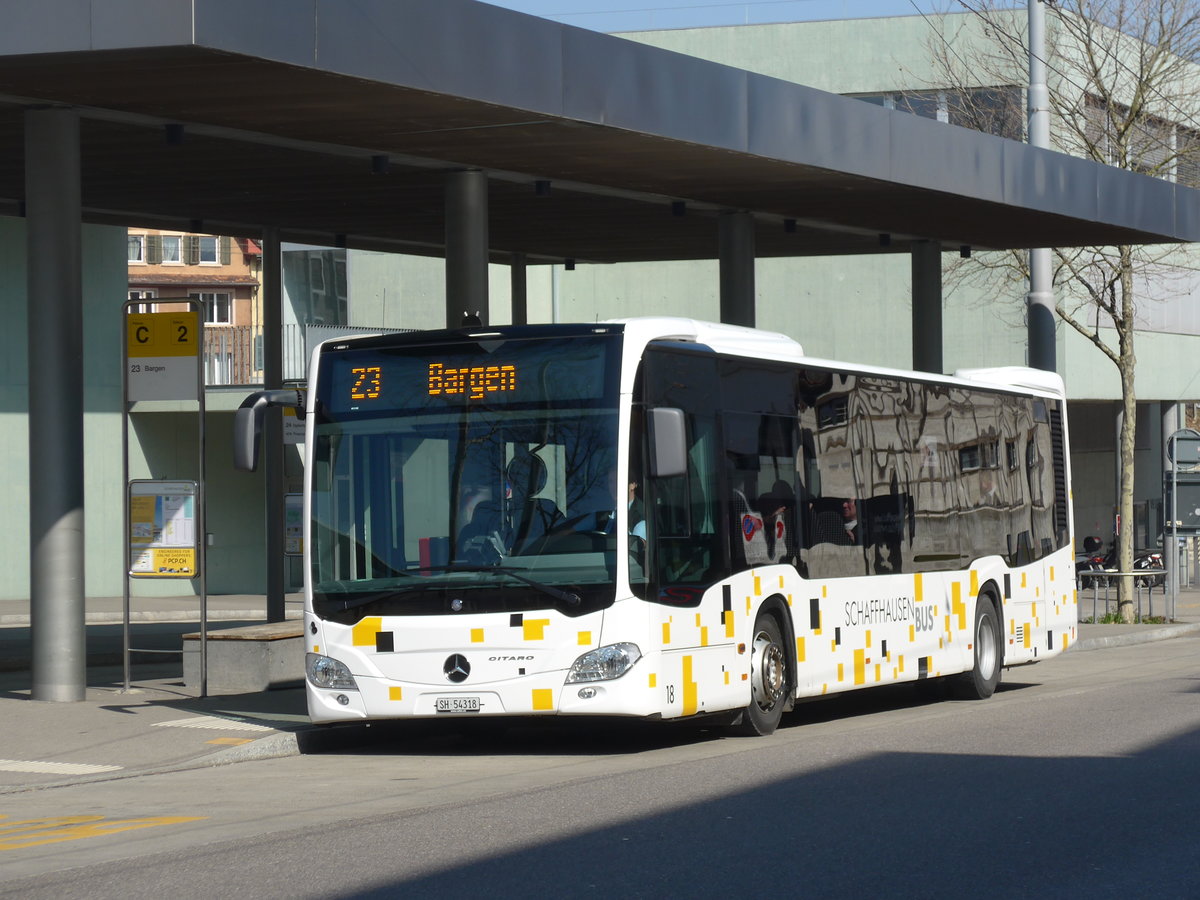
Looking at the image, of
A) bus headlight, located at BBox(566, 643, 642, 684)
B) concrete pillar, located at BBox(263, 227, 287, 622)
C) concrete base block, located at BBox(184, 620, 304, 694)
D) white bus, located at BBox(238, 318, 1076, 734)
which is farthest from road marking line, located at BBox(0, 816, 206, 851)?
concrete pillar, located at BBox(263, 227, 287, 622)

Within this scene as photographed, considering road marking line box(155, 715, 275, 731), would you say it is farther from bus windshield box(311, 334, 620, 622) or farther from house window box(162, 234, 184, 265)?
house window box(162, 234, 184, 265)

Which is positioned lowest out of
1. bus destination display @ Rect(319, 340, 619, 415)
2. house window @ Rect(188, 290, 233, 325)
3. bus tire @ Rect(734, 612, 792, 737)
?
bus tire @ Rect(734, 612, 792, 737)

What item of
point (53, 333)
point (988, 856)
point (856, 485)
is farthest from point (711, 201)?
point (988, 856)

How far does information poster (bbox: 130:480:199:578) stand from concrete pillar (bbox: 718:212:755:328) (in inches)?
326

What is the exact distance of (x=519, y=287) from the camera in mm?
27766

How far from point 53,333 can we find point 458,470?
482 centimetres

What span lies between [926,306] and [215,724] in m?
14.9

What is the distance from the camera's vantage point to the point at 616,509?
12.3m

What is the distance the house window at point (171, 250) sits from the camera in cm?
8650

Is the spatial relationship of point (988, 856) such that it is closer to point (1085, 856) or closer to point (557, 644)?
point (1085, 856)

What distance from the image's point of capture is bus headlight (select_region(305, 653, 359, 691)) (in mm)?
12828

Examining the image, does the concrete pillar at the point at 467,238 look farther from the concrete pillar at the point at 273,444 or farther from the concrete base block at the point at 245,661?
the concrete pillar at the point at 273,444

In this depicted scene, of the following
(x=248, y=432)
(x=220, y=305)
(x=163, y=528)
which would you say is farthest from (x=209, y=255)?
(x=248, y=432)

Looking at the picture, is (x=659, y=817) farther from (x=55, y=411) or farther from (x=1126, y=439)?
(x=1126, y=439)
